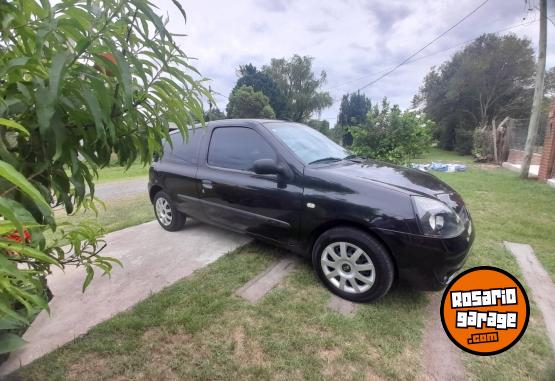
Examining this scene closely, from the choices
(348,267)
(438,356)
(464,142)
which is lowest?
(438,356)

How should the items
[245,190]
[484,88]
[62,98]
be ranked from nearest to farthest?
[62,98], [245,190], [484,88]

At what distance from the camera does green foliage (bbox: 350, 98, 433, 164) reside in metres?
5.73

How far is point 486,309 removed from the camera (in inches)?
55.6

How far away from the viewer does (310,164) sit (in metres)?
2.74

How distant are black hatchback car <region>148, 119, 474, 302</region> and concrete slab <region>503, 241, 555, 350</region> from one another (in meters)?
0.86

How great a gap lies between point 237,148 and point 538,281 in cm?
342

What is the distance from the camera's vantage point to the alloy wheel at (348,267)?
7.59 ft

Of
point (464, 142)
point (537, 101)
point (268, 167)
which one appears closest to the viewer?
point (268, 167)

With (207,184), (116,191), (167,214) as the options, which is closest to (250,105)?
(116,191)

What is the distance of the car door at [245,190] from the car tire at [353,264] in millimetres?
363

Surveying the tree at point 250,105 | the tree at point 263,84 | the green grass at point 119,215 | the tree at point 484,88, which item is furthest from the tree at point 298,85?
the green grass at point 119,215

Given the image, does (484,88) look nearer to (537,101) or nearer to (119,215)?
(537,101)

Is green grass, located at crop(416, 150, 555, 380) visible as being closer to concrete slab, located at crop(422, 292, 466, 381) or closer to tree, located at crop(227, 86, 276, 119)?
concrete slab, located at crop(422, 292, 466, 381)

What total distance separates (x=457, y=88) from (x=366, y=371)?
31.6 meters
